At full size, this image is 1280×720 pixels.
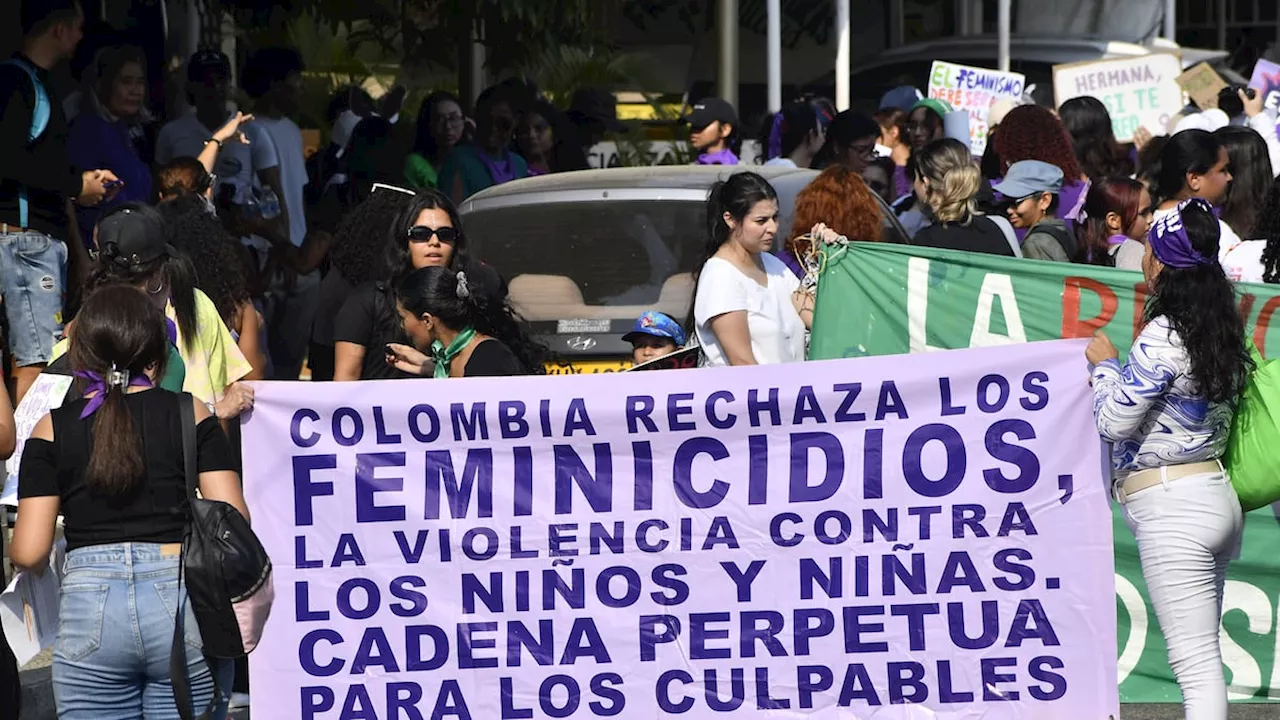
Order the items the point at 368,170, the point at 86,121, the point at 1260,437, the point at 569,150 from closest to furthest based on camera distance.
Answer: the point at 1260,437, the point at 86,121, the point at 368,170, the point at 569,150

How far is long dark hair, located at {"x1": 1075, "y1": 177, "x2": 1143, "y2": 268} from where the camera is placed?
8.26 meters

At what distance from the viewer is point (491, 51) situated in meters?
15.1

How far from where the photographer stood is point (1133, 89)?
587 inches

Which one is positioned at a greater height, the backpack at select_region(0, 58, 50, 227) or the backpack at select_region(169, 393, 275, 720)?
the backpack at select_region(0, 58, 50, 227)

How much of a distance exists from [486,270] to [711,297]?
922mm

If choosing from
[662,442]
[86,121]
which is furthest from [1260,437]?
[86,121]

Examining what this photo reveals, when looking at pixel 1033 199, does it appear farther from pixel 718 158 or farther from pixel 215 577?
pixel 215 577

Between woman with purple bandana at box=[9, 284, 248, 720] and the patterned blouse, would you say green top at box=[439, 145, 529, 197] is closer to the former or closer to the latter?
the patterned blouse

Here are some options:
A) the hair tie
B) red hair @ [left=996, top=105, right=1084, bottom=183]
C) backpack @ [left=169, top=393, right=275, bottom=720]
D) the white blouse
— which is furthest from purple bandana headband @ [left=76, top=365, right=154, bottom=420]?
the hair tie

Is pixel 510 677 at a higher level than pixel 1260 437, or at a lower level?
lower

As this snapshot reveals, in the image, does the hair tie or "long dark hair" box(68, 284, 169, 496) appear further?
the hair tie

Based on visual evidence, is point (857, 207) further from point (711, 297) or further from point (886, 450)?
point (886, 450)

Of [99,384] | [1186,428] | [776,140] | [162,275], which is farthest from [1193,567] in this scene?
[776,140]

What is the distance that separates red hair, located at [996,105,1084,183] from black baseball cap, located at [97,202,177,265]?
4573 mm
